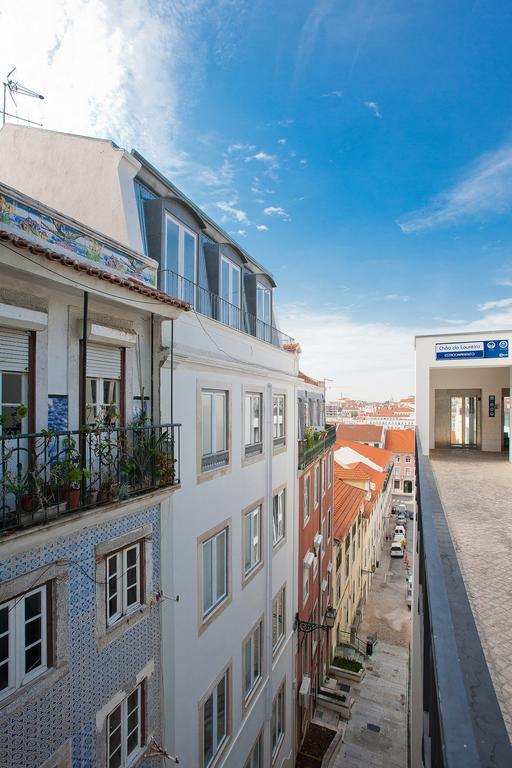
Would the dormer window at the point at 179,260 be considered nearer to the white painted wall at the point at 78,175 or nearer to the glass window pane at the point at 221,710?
the white painted wall at the point at 78,175

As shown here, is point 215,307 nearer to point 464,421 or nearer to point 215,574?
point 215,574

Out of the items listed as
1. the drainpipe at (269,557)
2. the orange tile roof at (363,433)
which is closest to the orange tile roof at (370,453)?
the orange tile roof at (363,433)

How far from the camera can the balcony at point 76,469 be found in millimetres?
4180

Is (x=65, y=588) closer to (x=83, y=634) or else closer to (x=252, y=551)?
(x=83, y=634)

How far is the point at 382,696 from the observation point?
17.8 m

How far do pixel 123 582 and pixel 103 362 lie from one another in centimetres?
304

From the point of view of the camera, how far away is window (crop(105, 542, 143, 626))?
17.7ft

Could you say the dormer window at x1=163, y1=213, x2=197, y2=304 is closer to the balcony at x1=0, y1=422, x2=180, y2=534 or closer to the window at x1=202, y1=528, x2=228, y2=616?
the balcony at x1=0, y1=422, x2=180, y2=534

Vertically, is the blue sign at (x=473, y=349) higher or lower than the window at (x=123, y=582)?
higher

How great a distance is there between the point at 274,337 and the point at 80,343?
7998mm

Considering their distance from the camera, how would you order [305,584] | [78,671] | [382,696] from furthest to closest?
[382,696] → [305,584] → [78,671]

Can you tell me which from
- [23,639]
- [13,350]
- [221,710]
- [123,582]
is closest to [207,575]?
[123,582]

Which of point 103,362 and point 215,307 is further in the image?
point 215,307

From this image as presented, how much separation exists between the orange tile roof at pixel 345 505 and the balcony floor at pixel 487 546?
9.98 metres
